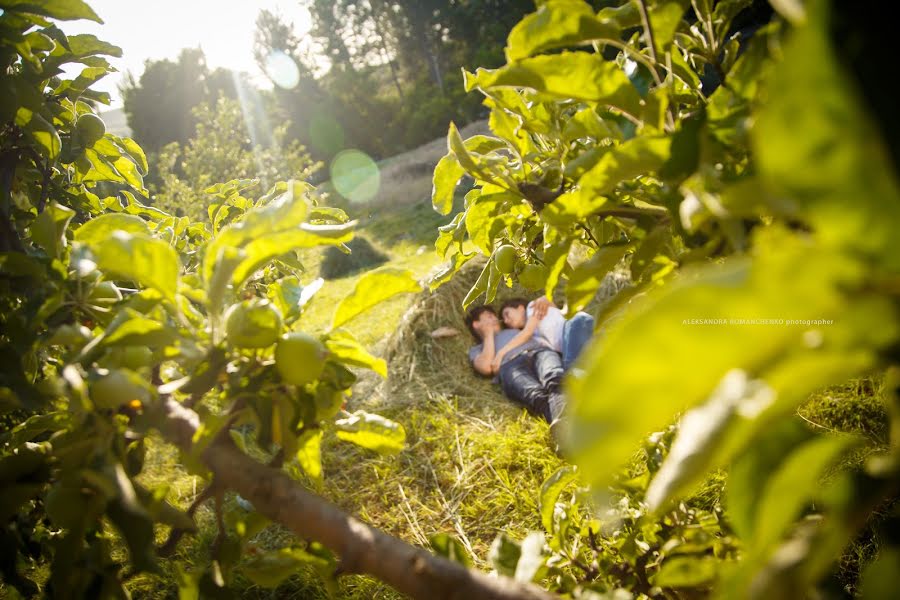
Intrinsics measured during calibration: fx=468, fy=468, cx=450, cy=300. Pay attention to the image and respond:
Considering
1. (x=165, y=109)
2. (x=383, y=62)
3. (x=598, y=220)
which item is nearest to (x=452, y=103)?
(x=383, y=62)

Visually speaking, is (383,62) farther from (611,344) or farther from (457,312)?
(611,344)

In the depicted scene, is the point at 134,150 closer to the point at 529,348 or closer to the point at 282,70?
the point at 529,348

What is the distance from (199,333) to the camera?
0.45 meters

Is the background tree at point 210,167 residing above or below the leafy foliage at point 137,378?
above

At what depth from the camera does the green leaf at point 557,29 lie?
0.38 metres

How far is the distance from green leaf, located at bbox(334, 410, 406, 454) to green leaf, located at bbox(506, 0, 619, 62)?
1.22 feet

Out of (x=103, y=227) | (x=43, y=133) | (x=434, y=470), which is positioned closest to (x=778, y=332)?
(x=103, y=227)

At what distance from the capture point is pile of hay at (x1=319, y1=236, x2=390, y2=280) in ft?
23.8

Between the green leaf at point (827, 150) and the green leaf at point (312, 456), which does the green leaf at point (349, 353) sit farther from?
the green leaf at point (827, 150)

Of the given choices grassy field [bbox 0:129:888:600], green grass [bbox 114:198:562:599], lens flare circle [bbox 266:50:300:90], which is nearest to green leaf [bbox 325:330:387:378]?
grassy field [bbox 0:129:888:600]

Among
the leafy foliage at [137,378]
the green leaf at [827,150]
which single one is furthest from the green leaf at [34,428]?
the green leaf at [827,150]

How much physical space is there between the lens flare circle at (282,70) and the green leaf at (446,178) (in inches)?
794

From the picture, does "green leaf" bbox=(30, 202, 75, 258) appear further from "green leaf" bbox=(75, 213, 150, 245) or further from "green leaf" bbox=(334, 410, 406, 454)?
"green leaf" bbox=(334, 410, 406, 454)

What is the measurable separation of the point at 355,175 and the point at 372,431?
13948mm
